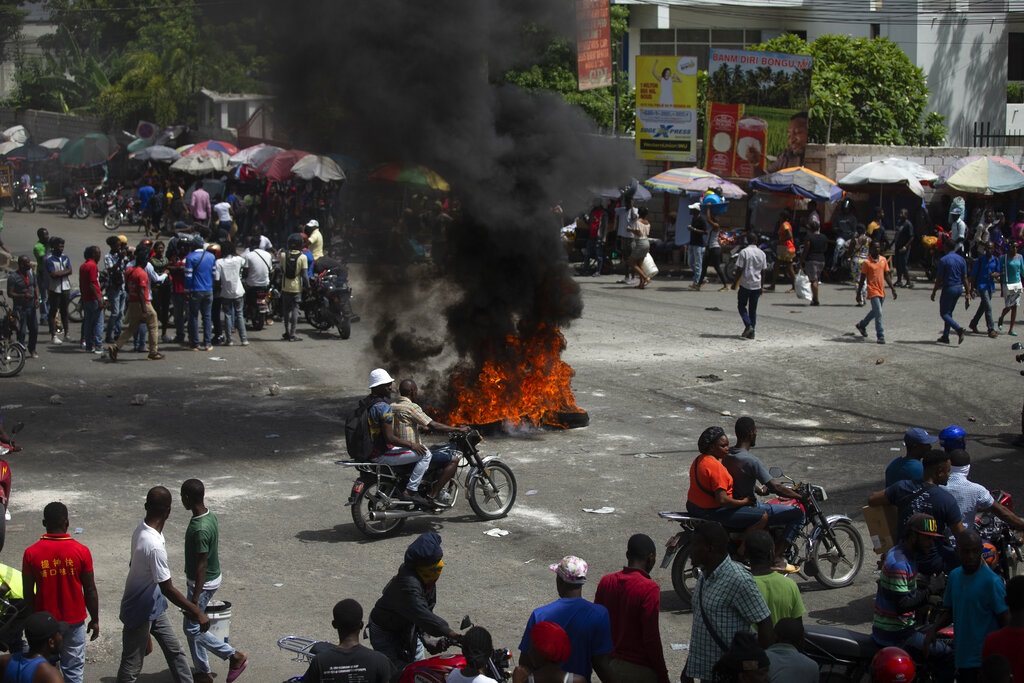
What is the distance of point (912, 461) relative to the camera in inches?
294

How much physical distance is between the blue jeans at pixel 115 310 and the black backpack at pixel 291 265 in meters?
2.51

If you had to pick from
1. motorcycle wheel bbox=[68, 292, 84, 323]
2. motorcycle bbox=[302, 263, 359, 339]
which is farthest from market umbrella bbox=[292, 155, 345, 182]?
motorcycle bbox=[302, 263, 359, 339]

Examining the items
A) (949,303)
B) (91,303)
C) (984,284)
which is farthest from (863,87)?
(91,303)

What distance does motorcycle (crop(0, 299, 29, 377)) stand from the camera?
15.3 m

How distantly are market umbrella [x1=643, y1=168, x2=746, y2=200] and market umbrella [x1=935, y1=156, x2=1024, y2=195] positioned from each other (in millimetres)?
4689

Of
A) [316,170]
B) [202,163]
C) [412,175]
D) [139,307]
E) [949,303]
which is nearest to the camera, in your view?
[412,175]

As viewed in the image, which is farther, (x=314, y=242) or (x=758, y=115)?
(x=758, y=115)

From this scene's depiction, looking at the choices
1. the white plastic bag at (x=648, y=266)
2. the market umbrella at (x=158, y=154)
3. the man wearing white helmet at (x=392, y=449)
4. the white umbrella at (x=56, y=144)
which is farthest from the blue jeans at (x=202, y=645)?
the white umbrella at (x=56, y=144)

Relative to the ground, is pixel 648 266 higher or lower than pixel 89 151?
lower

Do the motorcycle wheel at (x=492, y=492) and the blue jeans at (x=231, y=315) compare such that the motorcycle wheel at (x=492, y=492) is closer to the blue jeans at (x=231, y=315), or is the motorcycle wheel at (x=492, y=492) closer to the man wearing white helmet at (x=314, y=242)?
the blue jeans at (x=231, y=315)

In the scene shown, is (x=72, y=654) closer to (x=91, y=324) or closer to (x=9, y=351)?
(x=9, y=351)

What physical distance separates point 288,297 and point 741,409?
8147 mm

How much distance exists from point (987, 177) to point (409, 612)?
22285 mm

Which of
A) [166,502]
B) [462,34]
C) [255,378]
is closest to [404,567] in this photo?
[166,502]
